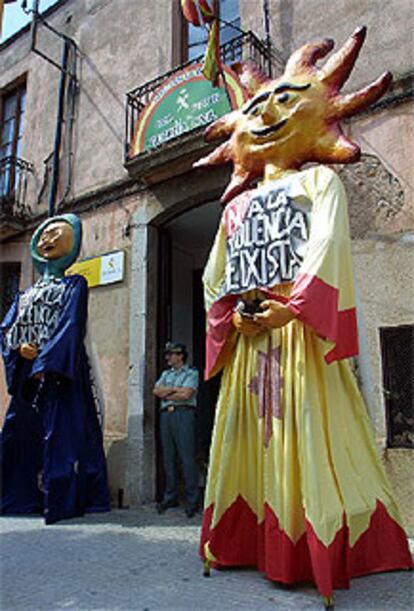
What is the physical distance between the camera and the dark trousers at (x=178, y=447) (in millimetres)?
4738

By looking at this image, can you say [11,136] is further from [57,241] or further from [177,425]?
[177,425]

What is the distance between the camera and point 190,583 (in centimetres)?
269

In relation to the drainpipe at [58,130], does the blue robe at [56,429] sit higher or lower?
lower

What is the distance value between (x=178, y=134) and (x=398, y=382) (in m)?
3.25

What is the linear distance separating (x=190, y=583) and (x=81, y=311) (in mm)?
2618

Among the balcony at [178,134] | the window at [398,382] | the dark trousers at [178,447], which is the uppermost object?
the balcony at [178,134]

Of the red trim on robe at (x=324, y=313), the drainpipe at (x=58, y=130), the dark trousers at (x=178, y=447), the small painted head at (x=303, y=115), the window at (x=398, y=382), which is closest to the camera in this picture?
the red trim on robe at (x=324, y=313)

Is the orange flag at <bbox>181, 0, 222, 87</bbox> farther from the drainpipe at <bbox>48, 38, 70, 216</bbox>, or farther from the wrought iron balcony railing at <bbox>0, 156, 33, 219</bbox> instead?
the wrought iron balcony railing at <bbox>0, 156, 33, 219</bbox>

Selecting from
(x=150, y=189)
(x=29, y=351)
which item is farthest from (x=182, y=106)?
(x=29, y=351)

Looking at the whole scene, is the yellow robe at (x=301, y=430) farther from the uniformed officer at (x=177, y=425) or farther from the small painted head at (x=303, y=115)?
the uniformed officer at (x=177, y=425)

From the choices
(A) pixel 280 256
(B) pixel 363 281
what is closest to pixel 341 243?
(A) pixel 280 256

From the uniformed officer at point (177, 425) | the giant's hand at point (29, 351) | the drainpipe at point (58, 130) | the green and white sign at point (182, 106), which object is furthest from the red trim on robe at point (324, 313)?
the drainpipe at point (58, 130)

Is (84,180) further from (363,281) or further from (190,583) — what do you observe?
(190,583)

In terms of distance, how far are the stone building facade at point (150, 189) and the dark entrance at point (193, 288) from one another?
0.03m
